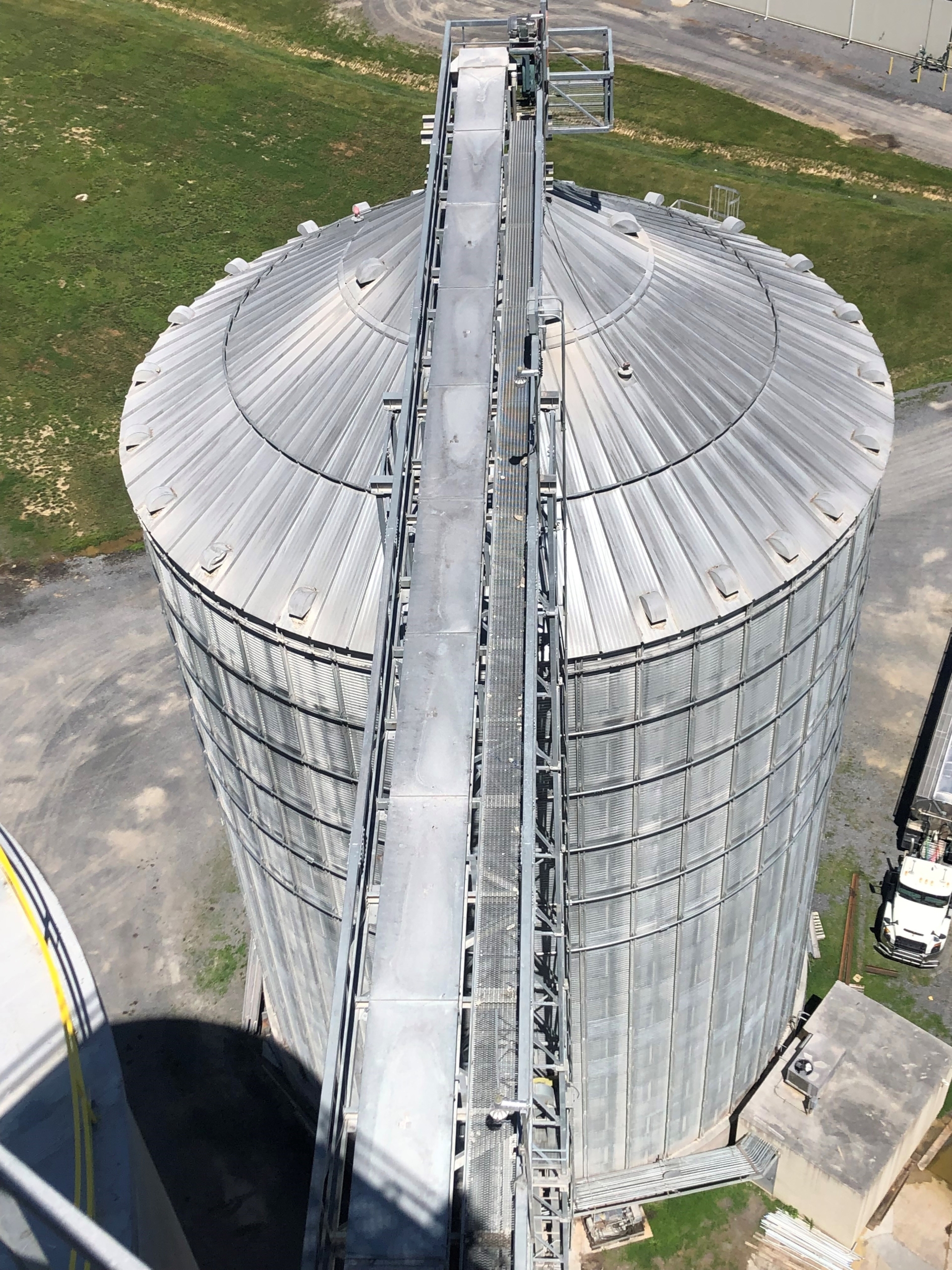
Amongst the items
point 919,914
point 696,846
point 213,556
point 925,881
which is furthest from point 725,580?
point 919,914

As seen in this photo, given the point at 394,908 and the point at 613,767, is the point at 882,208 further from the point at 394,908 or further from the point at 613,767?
the point at 394,908

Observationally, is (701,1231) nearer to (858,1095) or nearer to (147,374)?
(858,1095)

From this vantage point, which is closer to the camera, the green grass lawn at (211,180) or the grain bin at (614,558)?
the grain bin at (614,558)

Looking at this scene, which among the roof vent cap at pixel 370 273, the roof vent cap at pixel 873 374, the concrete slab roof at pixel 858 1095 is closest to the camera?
the roof vent cap at pixel 370 273

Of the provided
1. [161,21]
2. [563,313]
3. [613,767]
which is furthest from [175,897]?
[161,21]

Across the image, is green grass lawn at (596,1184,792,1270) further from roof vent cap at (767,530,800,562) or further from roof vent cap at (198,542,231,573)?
roof vent cap at (198,542,231,573)

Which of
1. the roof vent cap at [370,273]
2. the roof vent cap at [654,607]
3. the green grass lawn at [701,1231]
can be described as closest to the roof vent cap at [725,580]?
the roof vent cap at [654,607]

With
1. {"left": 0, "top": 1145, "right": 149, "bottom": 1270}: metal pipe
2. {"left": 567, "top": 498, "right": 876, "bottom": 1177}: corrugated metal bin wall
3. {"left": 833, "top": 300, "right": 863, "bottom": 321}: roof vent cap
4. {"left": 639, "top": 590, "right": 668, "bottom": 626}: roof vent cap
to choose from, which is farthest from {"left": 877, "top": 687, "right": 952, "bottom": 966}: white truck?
{"left": 0, "top": 1145, "right": 149, "bottom": 1270}: metal pipe

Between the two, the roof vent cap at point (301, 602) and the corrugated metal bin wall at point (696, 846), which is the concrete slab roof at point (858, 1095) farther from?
the roof vent cap at point (301, 602)
